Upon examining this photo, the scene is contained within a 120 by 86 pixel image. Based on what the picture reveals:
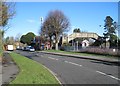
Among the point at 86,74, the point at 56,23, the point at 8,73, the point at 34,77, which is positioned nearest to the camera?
the point at 34,77

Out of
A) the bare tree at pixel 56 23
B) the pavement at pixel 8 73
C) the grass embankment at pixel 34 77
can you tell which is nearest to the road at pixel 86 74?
the grass embankment at pixel 34 77

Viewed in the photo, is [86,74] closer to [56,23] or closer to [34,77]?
[34,77]

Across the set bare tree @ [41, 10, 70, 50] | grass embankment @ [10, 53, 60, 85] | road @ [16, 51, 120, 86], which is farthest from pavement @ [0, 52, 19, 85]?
bare tree @ [41, 10, 70, 50]

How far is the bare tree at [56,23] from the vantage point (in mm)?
82375

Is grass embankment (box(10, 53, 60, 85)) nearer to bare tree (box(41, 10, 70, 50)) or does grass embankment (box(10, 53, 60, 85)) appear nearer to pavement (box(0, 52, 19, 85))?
pavement (box(0, 52, 19, 85))

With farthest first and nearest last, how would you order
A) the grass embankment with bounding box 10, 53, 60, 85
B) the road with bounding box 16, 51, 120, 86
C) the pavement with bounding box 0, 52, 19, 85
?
the road with bounding box 16, 51, 120, 86 < the pavement with bounding box 0, 52, 19, 85 < the grass embankment with bounding box 10, 53, 60, 85

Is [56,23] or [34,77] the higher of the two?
[56,23]

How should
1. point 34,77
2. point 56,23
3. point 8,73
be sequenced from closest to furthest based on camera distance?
point 34,77, point 8,73, point 56,23

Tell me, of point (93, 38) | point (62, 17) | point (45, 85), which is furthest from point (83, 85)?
point (93, 38)

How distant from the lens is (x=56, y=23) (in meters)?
82.4

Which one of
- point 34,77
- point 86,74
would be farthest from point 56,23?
point 34,77

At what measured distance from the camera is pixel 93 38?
102688mm

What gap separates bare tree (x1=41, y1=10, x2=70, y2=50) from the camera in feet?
270

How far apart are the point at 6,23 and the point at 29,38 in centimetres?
11457
